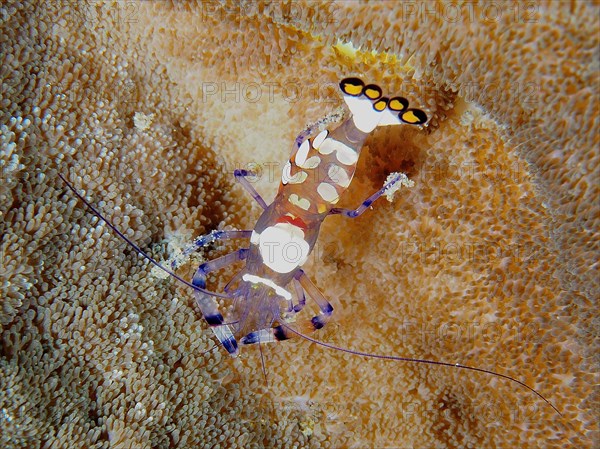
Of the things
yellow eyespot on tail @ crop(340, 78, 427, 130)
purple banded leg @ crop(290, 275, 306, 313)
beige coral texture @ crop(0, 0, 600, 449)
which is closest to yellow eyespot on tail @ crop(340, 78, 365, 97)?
yellow eyespot on tail @ crop(340, 78, 427, 130)

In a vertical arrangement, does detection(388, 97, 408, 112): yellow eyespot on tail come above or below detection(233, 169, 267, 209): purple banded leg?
above

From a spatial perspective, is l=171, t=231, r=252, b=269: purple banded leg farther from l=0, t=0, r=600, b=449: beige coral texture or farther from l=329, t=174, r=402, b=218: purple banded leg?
l=329, t=174, r=402, b=218: purple banded leg

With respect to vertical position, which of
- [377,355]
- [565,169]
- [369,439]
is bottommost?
[369,439]

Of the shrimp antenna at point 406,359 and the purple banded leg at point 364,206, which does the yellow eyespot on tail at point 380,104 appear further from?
the shrimp antenna at point 406,359

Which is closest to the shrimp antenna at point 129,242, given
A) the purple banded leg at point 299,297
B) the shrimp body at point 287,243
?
the shrimp body at point 287,243

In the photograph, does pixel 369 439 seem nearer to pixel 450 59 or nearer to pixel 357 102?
pixel 357 102

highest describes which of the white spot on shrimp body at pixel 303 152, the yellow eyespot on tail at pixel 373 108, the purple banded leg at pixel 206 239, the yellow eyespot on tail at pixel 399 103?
the yellow eyespot on tail at pixel 399 103

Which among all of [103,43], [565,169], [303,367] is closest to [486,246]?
[565,169]
